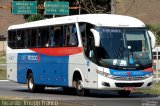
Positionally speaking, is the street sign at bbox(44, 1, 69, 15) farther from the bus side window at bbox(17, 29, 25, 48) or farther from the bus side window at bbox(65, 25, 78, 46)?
the bus side window at bbox(65, 25, 78, 46)

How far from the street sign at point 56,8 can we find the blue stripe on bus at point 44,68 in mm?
21654

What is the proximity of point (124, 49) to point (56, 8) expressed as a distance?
2886cm

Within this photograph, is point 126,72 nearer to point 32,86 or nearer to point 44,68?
point 44,68

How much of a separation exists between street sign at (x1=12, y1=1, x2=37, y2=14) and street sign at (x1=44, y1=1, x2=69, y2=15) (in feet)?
6.36

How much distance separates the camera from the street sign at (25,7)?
2096 inches

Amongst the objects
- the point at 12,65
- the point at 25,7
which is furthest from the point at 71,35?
the point at 25,7

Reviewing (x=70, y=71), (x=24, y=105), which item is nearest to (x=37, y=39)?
(x=70, y=71)

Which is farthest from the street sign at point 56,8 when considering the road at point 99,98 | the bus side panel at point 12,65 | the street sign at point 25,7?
the road at point 99,98

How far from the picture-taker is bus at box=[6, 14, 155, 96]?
76.6 feet

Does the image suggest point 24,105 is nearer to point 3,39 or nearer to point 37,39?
point 37,39

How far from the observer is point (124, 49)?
77.0 feet

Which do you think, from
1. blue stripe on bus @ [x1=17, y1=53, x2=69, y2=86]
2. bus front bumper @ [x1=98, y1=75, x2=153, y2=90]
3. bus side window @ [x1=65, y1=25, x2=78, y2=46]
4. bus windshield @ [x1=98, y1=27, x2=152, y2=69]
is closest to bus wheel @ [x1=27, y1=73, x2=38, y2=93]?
blue stripe on bus @ [x1=17, y1=53, x2=69, y2=86]

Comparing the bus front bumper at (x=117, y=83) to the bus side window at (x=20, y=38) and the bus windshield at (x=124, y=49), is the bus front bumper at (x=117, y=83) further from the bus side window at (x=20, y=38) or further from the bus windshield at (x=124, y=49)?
the bus side window at (x=20, y=38)

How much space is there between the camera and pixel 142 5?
81250mm
